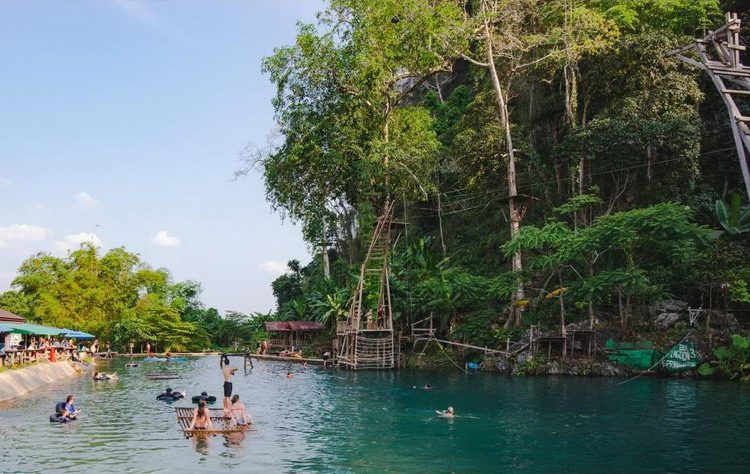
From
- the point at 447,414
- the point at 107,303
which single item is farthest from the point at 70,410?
the point at 107,303

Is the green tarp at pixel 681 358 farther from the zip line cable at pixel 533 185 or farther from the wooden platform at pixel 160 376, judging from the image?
the wooden platform at pixel 160 376

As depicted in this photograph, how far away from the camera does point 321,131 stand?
4216cm

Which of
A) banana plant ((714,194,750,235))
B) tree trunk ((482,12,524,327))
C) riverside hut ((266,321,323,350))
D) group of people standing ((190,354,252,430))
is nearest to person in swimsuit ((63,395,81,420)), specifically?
group of people standing ((190,354,252,430))

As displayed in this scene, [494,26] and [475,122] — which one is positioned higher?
[494,26]

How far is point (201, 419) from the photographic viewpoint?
1934 cm

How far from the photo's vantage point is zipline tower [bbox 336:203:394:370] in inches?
1679

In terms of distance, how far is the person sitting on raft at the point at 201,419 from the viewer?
62.6 feet

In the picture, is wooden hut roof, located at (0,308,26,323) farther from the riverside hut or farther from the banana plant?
the banana plant

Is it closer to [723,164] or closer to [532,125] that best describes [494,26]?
[532,125]

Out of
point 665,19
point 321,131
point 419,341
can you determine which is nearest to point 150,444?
point 321,131

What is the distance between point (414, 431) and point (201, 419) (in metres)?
6.22

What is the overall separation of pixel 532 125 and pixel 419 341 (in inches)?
688

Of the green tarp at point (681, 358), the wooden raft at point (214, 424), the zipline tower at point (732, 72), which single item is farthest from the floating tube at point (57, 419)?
the green tarp at point (681, 358)

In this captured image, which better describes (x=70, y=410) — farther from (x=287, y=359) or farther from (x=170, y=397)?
(x=287, y=359)
